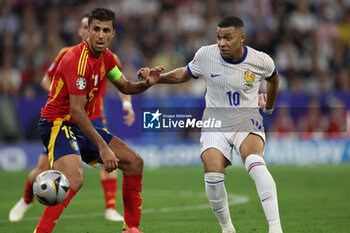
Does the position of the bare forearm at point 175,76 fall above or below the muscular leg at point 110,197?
A: above

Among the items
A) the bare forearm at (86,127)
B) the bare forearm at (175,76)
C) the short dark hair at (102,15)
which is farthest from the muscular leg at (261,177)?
the short dark hair at (102,15)

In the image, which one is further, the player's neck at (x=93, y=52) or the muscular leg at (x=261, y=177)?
the player's neck at (x=93, y=52)

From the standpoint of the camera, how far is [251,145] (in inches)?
280

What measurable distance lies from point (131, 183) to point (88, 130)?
35.8 inches

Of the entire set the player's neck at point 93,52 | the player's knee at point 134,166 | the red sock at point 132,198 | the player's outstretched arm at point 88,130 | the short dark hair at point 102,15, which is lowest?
the red sock at point 132,198

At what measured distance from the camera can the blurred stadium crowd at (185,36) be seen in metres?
19.5

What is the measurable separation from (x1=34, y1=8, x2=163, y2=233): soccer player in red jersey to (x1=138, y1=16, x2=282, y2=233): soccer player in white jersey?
0.80 metres

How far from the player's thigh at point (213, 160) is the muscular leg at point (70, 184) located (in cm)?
138

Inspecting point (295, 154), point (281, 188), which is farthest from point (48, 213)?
point (295, 154)

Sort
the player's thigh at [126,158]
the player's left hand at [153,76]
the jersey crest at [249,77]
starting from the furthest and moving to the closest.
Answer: the player's left hand at [153,76] < the jersey crest at [249,77] < the player's thigh at [126,158]

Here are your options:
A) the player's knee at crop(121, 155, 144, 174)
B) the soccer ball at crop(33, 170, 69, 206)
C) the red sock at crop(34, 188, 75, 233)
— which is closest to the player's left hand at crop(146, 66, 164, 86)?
the player's knee at crop(121, 155, 144, 174)

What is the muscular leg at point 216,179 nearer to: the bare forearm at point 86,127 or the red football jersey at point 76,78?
the bare forearm at point 86,127

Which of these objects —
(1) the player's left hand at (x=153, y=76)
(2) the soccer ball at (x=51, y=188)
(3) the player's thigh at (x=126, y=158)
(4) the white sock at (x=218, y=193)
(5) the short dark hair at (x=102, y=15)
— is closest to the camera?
(2) the soccer ball at (x=51, y=188)

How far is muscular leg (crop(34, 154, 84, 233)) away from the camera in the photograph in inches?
252
